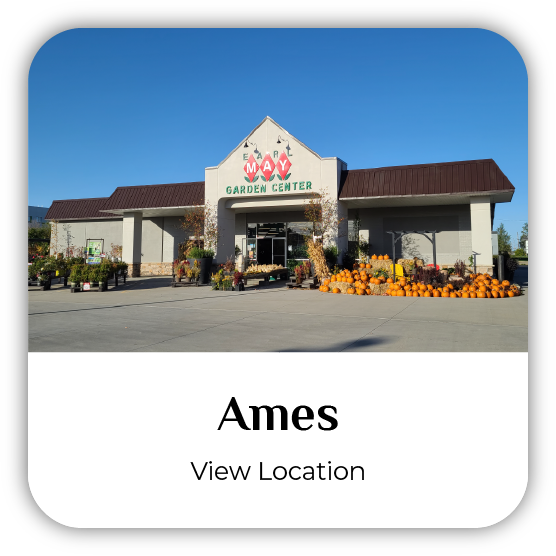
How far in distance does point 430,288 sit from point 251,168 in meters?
9.17

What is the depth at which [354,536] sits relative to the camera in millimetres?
819

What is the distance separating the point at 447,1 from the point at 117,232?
22.8 m

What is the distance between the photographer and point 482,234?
13.9 meters

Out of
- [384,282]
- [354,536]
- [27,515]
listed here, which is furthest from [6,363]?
[384,282]

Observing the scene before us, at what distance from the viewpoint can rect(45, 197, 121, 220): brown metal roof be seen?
2152 cm

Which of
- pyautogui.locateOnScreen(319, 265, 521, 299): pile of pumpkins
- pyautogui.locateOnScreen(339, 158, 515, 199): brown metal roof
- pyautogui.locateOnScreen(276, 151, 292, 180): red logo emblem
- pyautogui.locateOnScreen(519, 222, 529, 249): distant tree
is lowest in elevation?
pyautogui.locateOnScreen(319, 265, 521, 299): pile of pumpkins

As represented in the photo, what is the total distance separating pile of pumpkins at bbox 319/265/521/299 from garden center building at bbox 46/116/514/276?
3748 millimetres

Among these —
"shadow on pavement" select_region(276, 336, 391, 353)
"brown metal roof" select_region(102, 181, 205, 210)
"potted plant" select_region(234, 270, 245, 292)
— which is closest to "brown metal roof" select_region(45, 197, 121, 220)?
"brown metal roof" select_region(102, 181, 205, 210)

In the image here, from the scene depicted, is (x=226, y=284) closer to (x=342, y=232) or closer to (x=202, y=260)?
(x=202, y=260)

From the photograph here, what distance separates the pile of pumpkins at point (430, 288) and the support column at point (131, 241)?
11.3m

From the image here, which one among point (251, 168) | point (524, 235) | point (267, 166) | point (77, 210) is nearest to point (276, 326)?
point (524, 235)

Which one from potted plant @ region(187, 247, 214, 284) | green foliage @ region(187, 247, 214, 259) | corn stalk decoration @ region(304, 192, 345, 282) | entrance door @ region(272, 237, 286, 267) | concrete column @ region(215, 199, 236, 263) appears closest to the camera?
potted plant @ region(187, 247, 214, 284)

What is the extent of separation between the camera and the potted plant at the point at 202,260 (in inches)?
560

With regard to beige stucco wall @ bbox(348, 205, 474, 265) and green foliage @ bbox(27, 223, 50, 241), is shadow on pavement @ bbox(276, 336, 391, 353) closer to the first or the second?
green foliage @ bbox(27, 223, 50, 241)
